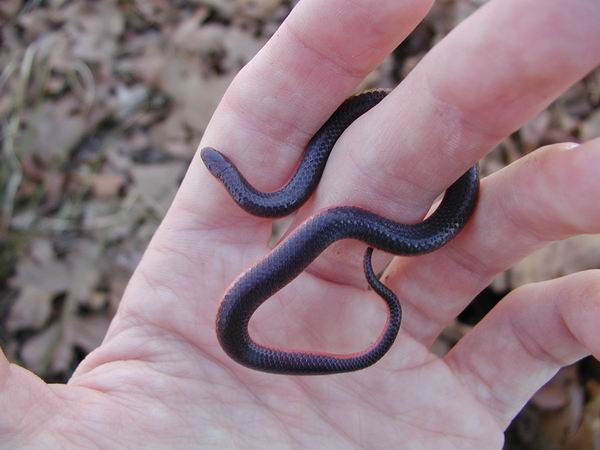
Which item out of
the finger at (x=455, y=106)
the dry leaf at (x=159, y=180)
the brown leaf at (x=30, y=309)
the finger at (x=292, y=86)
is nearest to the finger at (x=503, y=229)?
the finger at (x=455, y=106)

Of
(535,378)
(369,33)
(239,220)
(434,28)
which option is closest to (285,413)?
(239,220)

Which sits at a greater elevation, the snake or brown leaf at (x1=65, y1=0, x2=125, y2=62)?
the snake

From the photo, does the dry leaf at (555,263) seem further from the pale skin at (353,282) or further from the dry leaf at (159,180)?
the dry leaf at (159,180)

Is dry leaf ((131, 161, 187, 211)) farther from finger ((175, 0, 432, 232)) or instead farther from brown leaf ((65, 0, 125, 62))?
finger ((175, 0, 432, 232))

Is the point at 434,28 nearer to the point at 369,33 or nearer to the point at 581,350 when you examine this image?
the point at 369,33

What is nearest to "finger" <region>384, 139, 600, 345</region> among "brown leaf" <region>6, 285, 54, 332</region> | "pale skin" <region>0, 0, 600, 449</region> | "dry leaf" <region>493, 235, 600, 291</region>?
"pale skin" <region>0, 0, 600, 449</region>
